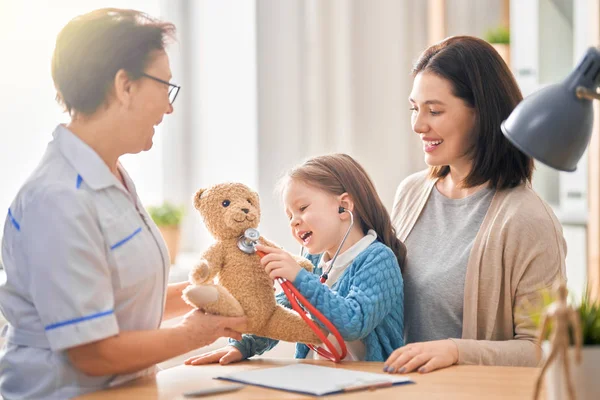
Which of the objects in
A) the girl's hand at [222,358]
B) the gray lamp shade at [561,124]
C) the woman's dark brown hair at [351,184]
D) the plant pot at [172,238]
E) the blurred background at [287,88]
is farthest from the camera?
the blurred background at [287,88]

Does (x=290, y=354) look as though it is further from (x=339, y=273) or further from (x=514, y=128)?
(x=514, y=128)

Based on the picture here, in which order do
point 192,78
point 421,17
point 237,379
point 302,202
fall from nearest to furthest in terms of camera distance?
point 237,379 < point 302,202 < point 192,78 < point 421,17

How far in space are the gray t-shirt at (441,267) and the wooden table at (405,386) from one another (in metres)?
0.29

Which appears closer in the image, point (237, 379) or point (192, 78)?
point (237, 379)

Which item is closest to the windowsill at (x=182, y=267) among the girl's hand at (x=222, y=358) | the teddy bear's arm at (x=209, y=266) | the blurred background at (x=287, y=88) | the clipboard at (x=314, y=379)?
the blurred background at (x=287, y=88)

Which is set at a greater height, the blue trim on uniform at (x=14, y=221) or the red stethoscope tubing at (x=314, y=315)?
the blue trim on uniform at (x=14, y=221)

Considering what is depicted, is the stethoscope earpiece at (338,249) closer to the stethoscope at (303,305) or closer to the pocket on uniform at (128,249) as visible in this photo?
the stethoscope at (303,305)

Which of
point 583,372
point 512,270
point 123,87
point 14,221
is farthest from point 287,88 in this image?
point 583,372

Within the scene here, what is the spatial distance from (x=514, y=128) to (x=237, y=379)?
667 millimetres

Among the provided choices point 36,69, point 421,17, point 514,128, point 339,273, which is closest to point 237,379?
point 339,273

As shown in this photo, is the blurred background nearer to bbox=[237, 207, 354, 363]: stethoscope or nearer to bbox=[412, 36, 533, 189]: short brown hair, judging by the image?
bbox=[412, 36, 533, 189]: short brown hair

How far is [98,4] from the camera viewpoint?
2.83 meters

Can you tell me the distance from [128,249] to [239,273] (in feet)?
0.81

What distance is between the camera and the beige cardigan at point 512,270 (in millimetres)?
1650
